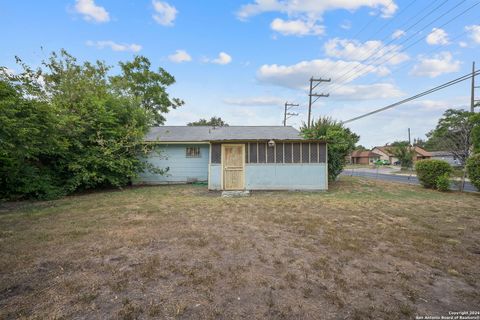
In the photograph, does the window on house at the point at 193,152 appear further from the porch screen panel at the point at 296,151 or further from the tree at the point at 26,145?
the tree at the point at 26,145

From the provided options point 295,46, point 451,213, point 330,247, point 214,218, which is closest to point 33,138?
point 214,218

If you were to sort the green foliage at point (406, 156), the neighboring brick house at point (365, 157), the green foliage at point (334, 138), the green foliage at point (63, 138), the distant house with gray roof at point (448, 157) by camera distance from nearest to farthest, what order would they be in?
the green foliage at point (63, 138)
the green foliage at point (334, 138)
the distant house with gray roof at point (448, 157)
the green foliage at point (406, 156)
the neighboring brick house at point (365, 157)

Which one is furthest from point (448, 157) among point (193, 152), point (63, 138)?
point (63, 138)

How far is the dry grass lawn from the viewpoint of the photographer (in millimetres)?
2268

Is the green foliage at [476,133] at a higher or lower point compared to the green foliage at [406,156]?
higher

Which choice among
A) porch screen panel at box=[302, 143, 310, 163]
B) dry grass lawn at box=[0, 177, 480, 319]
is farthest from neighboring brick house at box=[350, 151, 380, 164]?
dry grass lawn at box=[0, 177, 480, 319]

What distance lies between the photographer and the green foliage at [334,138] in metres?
10.8

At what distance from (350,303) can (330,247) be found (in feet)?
5.02

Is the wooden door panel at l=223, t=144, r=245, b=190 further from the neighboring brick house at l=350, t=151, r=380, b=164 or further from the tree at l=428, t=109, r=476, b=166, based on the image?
the neighboring brick house at l=350, t=151, r=380, b=164

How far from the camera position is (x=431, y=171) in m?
10.6

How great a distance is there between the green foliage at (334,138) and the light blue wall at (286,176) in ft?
4.44

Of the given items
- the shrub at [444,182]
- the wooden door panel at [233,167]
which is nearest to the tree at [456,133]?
the shrub at [444,182]

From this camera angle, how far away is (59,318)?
6.79ft

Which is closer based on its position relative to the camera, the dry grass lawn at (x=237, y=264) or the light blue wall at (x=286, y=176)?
the dry grass lawn at (x=237, y=264)
